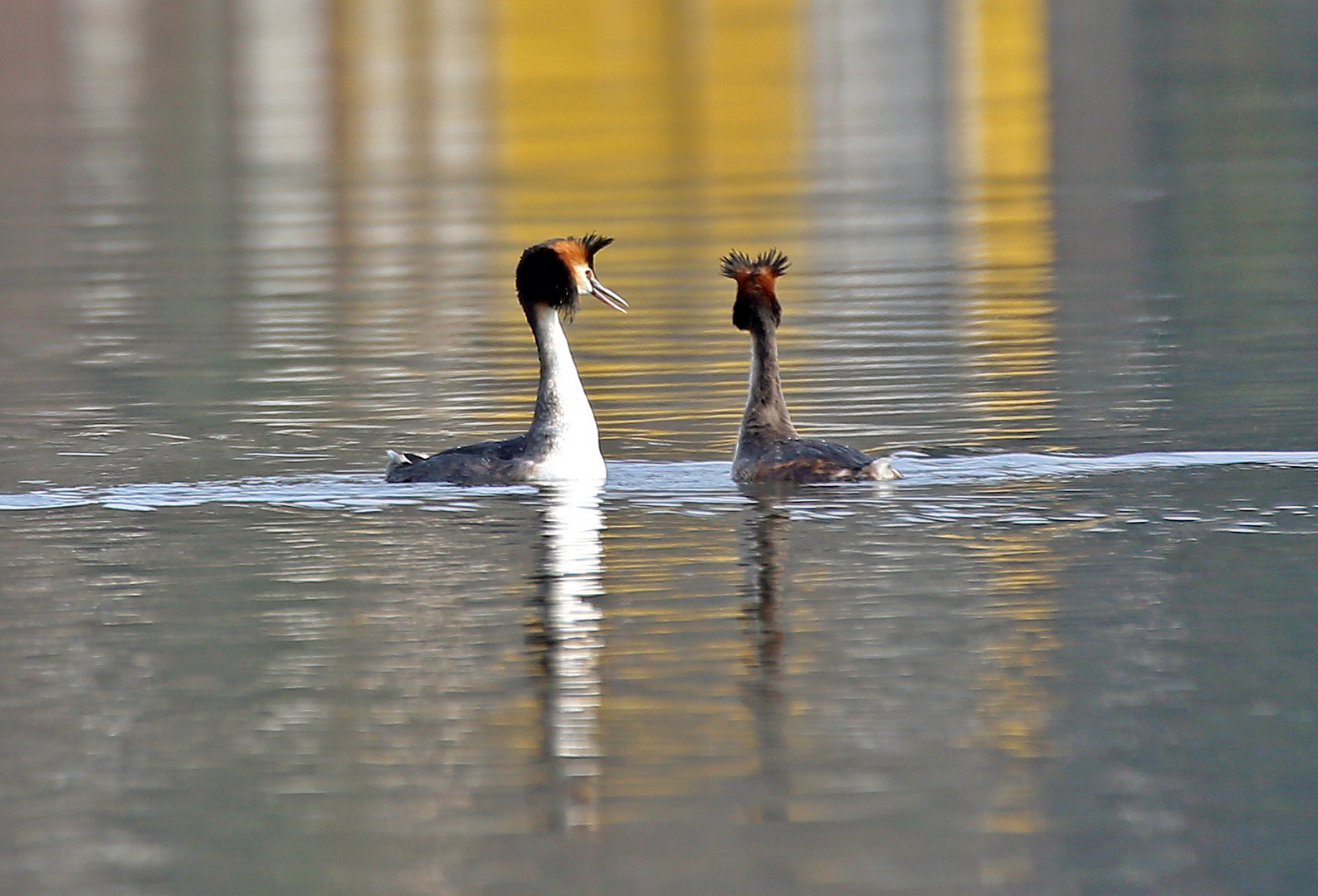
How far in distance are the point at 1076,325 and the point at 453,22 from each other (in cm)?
6735

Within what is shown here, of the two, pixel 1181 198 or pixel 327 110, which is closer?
pixel 1181 198

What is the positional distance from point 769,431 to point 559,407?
134 centimetres

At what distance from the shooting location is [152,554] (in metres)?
14.5

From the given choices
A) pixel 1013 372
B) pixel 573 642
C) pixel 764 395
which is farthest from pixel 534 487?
pixel 1013 372

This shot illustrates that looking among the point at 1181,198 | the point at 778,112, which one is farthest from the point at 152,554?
the point at 778,112

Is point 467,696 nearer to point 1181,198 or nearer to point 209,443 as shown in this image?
point 209,443

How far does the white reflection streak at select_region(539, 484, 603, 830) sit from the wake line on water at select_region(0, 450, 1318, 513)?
49 centimetres

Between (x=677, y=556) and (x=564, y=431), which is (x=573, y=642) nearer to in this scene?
(x=677, y=556)

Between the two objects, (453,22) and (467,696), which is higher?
(453,22)

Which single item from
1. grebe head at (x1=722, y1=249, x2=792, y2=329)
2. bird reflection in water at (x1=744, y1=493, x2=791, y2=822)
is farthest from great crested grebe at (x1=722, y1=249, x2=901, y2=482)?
bird reflection in water at (x1=744, y1=493, x2=791, y2=822)

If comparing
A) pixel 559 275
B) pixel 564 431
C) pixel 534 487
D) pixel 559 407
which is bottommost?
pixel 534 487

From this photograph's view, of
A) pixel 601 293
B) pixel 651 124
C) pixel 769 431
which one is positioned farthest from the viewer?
pixel 651 124

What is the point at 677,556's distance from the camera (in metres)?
14.0

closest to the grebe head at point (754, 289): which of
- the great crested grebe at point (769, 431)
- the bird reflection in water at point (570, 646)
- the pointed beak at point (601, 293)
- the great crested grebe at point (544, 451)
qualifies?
the great crested grebe at point (769, 431)
